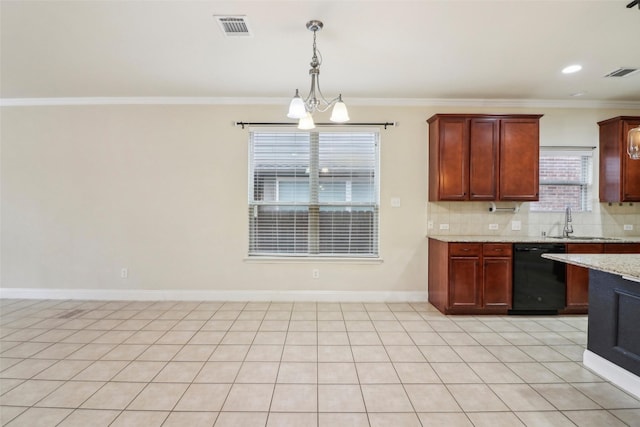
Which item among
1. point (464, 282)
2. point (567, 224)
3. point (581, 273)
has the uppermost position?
point (567, 224)

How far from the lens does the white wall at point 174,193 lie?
4242 mm

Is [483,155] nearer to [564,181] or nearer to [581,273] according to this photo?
[564,181]

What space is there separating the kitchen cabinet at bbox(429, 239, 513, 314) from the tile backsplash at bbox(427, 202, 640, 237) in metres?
0.58

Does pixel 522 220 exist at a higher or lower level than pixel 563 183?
lower

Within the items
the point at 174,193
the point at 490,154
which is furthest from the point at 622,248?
the point at 174,193

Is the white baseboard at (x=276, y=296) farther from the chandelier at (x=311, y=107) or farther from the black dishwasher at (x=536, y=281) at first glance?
the chandelier at (x=311, y=107)

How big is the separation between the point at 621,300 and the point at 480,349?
1116 mm

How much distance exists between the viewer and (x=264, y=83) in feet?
12.1

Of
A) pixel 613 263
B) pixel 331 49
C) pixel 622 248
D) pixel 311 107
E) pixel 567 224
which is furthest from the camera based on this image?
pixel 567 224

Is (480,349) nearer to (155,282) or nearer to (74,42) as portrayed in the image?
(155,282)

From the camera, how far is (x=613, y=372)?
7.74ft

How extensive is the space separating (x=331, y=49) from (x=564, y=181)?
11.9 ft

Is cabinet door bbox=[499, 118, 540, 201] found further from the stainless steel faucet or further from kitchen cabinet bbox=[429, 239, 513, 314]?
kitchen cabinet bbox=[429, 239, 513, 314]

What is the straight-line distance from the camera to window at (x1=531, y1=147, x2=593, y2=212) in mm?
4230
